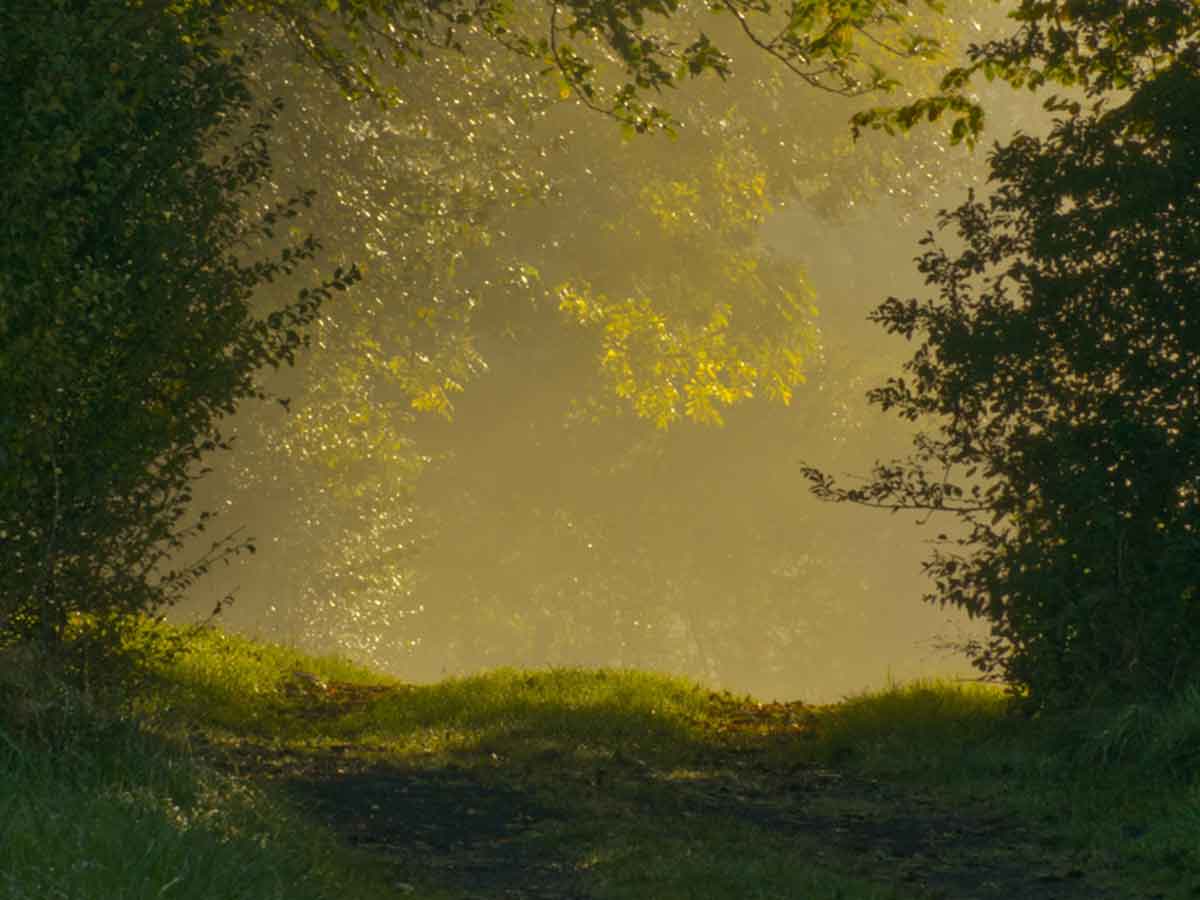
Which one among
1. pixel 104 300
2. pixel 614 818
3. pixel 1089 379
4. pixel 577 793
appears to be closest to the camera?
Result: pixel 104 300

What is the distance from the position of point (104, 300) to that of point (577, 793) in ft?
14.0

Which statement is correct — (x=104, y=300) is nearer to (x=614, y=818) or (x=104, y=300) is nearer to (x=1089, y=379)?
(x=614, y=818)

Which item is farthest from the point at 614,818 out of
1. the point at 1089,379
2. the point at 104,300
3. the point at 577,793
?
the point at 1089,379

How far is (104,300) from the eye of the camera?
8.71 m

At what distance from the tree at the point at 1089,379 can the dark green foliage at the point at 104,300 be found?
5196 mm

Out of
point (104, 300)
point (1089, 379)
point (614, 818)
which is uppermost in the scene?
point (1089, 379)

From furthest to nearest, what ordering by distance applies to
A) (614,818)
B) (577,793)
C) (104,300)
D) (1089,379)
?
(1089,379), (577,793), (614,818), (104,300)

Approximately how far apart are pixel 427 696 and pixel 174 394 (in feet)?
17.3

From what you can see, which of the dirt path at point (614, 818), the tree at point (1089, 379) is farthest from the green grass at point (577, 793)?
the tree at point (1089, 379)

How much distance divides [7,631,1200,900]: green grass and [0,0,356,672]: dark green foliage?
720mm

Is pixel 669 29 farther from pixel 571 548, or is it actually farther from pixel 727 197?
pixel 571 548

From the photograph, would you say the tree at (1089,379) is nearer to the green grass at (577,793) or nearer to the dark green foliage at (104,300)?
the green grass at (577,793)

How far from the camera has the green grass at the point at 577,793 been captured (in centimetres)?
725

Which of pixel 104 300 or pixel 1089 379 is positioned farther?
pixel 1089 379
